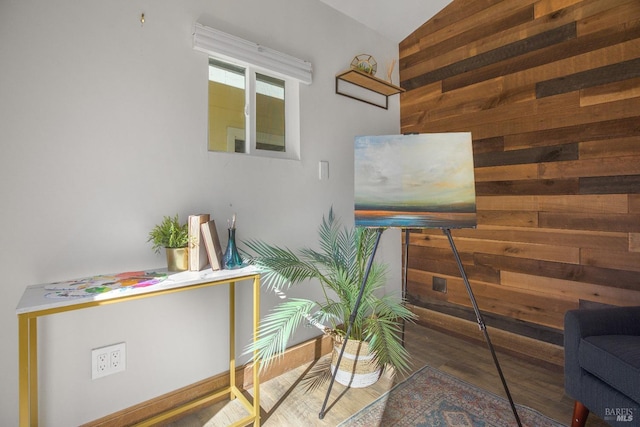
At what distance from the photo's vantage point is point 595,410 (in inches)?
48.8

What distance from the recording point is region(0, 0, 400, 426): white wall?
48.7 inches

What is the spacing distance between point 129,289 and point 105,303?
0.09 m

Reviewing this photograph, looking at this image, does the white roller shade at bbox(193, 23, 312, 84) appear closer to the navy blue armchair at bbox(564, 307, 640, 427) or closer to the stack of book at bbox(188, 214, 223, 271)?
the stack of book at bbox(188, 214, 223, 271)

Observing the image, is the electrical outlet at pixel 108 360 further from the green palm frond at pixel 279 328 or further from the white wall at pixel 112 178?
the green palm frond at pixel 279 328

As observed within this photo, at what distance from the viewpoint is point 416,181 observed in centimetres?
165

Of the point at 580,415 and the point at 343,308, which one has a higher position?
the point at 343,308

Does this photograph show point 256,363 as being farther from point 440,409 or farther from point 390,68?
point 390,68

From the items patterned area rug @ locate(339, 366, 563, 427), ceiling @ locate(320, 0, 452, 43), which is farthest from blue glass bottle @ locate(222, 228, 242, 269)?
ceiling @ locate(320, 0, 452, 43)

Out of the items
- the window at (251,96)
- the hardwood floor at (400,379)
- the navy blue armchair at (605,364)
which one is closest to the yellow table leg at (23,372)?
the hardwood floor at (400,379)

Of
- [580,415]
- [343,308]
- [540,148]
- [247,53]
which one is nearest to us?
[580,415]

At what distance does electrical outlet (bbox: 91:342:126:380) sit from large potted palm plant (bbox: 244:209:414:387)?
1.91ft

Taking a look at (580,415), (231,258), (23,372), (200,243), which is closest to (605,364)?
(580,415)

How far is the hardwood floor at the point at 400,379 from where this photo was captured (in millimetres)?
1530

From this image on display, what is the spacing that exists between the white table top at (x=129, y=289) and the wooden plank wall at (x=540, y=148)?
1711 mm
